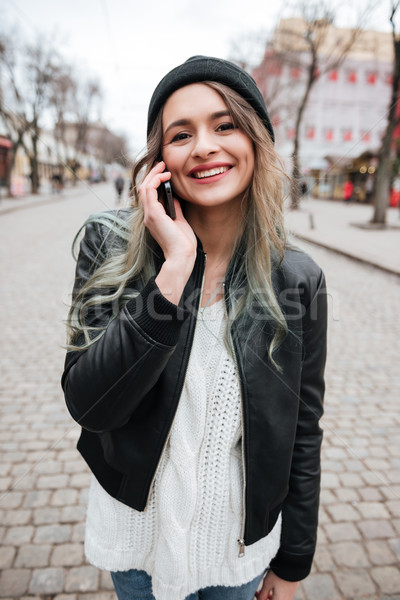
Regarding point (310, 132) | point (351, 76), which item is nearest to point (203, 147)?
point (310, 132)

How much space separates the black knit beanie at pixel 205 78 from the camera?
1.31 metres

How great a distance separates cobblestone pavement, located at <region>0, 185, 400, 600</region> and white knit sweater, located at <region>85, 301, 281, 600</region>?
0.92 meters

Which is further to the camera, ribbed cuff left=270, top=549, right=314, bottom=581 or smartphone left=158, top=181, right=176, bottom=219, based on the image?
ribbed cuff left=270, top=549, right=314, bottom=581

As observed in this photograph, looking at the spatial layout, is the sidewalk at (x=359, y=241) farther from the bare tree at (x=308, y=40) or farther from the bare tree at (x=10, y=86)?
the bare tree at (x=10, y=86)

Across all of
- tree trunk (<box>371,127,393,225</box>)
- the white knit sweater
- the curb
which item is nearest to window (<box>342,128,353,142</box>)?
tree trunk (<box>371,127,393,225</box>)

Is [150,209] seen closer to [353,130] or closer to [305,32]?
[305,32]

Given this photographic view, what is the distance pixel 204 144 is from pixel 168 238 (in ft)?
1.04

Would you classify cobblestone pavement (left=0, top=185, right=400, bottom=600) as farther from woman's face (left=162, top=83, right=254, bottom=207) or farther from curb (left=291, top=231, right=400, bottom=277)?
curb (left=291, top=231, right=400, bottom=277)

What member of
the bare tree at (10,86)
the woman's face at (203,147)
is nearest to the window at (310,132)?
the bare tree at (10,86)

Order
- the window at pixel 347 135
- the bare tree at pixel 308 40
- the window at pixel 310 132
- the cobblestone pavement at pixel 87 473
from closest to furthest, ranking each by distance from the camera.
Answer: the cobblestone pavement at pixel 87 473, the bare tree at pixel 308 40, the window at pixel 347 135, the window at pixel 310 132

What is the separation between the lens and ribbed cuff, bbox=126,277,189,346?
42.5 inches

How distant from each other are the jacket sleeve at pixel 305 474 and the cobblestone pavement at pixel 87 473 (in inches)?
31.6

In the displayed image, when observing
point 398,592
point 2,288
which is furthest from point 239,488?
point 2,288

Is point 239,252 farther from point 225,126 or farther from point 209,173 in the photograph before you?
point 225,126
